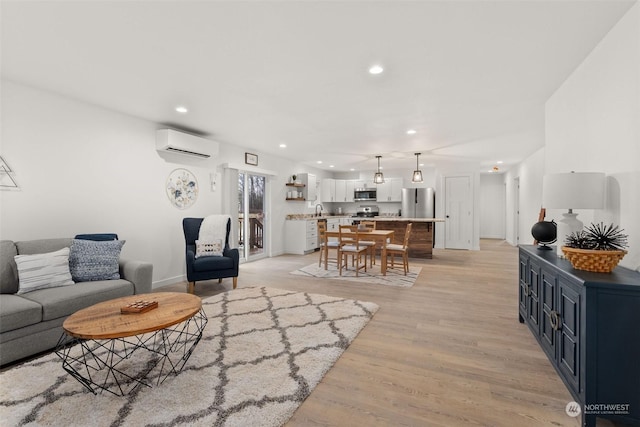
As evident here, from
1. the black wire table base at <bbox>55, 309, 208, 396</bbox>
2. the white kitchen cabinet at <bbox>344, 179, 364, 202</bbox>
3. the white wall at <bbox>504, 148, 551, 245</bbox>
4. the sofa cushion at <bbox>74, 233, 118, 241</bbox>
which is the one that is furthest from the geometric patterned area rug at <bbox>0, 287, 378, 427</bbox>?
the white kitchen cabinet at <bbox>344, 179, 364, 202</bbox>

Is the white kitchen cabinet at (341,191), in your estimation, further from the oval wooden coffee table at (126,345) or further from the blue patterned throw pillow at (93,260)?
the oval wooden coffee table at (126,345)

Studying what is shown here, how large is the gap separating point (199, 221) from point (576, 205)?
449cm

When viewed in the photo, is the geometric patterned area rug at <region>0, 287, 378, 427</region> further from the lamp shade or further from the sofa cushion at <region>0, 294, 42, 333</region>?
the lamp shade

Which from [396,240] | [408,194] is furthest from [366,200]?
[396,240]

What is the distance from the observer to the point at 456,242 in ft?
27.2

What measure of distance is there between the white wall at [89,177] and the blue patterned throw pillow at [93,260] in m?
0.59

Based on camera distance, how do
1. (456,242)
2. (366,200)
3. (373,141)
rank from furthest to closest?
(366,200) → (456,242) → (373,141)

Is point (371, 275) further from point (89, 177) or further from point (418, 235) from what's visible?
point (89, 177)

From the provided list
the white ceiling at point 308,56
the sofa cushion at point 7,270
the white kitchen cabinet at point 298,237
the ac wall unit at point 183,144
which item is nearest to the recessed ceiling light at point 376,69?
the white ceiling at point 308,56

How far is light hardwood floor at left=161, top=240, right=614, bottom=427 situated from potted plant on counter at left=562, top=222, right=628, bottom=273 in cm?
85

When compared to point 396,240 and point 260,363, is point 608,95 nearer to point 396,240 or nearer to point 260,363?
point 260,363

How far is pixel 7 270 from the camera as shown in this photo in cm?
258

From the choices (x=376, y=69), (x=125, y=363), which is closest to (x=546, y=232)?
(x=376, y=69)

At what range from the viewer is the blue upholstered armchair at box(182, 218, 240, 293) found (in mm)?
4016
